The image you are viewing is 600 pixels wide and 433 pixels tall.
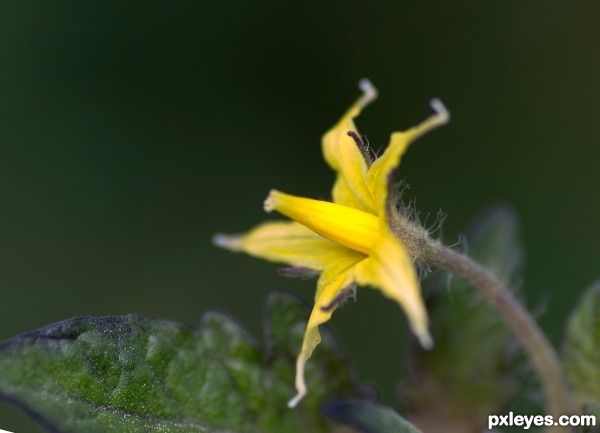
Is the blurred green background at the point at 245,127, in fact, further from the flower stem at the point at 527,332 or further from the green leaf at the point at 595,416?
the green leaf at the point at 595,416

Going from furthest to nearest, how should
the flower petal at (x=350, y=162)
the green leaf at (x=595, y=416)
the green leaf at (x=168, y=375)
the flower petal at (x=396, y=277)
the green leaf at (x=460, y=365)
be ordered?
the green leaf at (x=460, y=365) → the flower petal at (x=350, y=162) → the green leaf at (x=595, y=416) → the green leaf at (x=168, y=375) → the flower petal at (x=396, y=277)

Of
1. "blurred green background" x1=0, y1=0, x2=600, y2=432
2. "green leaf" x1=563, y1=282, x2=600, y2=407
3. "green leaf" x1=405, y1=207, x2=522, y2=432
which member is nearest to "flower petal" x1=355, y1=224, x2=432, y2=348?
"green leaf" x1=405, y1=207, x2=522, y2=432

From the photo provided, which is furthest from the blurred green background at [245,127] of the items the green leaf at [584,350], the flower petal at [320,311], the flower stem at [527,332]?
the flower petal at [320,311]

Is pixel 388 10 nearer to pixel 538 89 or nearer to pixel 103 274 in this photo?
pixel 538 89

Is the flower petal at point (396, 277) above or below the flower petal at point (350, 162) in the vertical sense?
below

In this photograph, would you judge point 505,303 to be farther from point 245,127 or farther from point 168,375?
point 245,127

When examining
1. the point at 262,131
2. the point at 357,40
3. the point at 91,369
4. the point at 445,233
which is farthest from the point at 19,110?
the point at 91,369
